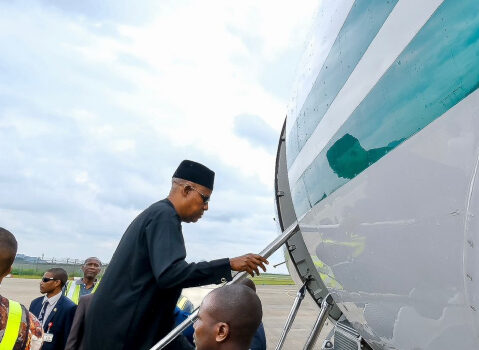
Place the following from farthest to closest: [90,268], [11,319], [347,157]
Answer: [90,268] < [11,319] < [347,157]

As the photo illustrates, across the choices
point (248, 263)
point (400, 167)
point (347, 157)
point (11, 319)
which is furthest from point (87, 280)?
point (400, 167)

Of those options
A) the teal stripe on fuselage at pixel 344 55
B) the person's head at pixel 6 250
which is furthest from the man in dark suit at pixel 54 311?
the teal stripe on fuselage at pixel 344 55

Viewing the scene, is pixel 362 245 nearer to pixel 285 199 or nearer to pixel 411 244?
pixel 411 244

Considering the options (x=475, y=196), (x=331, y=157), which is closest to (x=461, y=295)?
(x=475, y=196)

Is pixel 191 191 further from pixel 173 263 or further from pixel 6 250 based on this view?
pixel 6 250

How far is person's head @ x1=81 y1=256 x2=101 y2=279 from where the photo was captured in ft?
22.4

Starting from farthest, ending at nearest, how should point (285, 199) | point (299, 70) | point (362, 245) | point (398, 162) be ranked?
point (285, 199) < point (299, 70) < point (362, 245) < point (398, 162)

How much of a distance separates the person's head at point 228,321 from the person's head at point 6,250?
91 centimetres

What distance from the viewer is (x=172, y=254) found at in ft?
9.33

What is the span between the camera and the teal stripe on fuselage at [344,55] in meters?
1.95

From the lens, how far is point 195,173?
10.6 ft

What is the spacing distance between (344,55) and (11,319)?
6.08 ft

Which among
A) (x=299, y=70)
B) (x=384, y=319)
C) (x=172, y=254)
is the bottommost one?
(x=172, y=254)

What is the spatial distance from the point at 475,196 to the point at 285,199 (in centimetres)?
318
